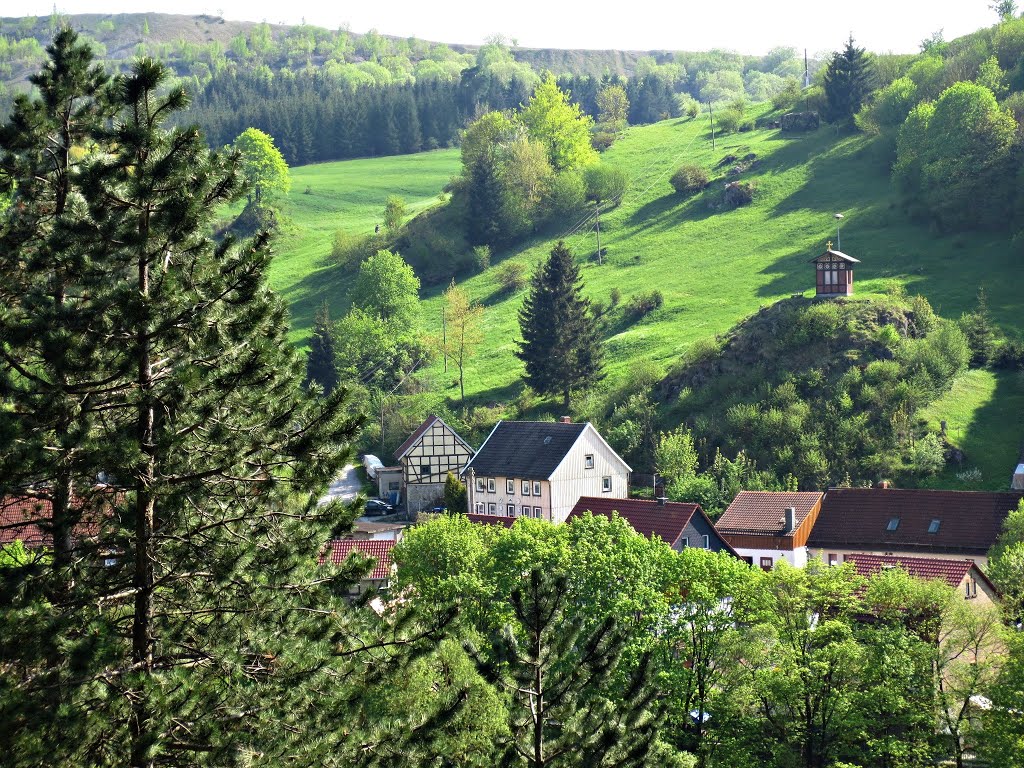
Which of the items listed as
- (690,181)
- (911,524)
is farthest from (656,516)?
(690,181)

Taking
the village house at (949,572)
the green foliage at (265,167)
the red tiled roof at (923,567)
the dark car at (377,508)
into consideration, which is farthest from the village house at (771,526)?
the green foliage at (265,167)

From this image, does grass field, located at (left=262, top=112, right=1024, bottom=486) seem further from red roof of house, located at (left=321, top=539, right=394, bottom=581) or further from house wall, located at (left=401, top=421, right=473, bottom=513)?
red roof of house, located at (left=321, top=539, right=394, bottom=581)

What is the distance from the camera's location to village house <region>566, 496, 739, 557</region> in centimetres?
5188

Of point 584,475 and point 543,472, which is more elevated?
point 543,472

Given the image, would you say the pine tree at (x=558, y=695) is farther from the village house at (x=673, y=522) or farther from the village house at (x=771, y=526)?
the village house at (x=771, y=526)

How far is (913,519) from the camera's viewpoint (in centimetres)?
5800

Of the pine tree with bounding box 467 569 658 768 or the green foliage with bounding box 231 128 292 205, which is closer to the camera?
the pine tree with bounding box 467 569 658 768

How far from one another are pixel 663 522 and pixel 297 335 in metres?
61.0

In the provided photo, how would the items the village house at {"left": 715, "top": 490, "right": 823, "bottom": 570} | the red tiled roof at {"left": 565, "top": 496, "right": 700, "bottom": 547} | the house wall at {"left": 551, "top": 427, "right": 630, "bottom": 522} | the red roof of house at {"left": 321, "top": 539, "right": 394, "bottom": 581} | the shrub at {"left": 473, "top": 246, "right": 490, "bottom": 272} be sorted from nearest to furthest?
1. the red roof of house at {"left": 321, "top": 539, "right": 394, "bottom": 581}
2. the red tiled roof at {"left": 565, "top": 496, "right": 700, "bottom": 547}
3. the village house at {"left": 715, "top": 490, "right": 823, "bottom": 570}
4. the house wall at {"left": 551, "top": 427, "right": 630, "bottom": 522}
5. the shrub at {"left": 473, "top": 246, "right": 490, "bottom": 272}

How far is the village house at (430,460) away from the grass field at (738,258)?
11.6m

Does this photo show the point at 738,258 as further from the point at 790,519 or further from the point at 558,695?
the point at 558,695

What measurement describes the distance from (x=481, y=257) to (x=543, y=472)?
51.6 metres

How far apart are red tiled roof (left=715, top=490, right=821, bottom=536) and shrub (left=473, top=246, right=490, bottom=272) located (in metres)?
56.4

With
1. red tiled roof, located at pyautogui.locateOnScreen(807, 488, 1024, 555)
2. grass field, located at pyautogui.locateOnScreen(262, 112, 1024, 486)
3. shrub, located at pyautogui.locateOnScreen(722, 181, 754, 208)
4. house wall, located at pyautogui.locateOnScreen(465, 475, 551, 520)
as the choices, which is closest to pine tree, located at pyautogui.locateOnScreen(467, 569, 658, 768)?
red tiled roof, located at pyautogui.locateOnScreen(807, 488, 1024, 555)
